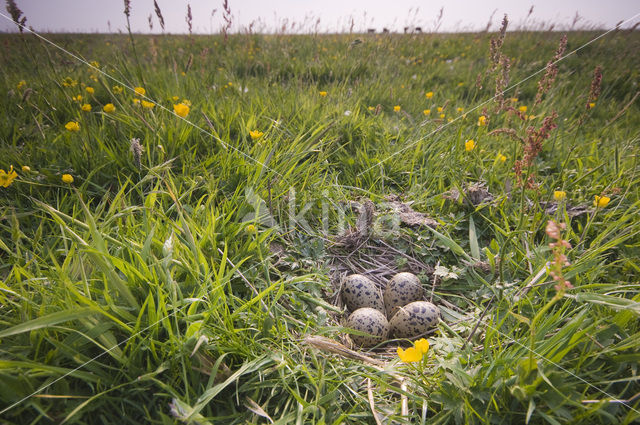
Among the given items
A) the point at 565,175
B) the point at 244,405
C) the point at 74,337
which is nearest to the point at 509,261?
the point at 565,175

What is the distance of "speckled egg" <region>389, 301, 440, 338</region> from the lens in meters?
1.53

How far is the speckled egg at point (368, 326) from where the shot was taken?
59.0 inches

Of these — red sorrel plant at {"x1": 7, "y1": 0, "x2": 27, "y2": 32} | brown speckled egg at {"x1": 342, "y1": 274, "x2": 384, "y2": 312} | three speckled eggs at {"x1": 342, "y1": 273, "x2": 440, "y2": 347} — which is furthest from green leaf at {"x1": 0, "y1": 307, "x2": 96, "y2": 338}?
red sorrel plant at {"x1": 7, "y1": 0, "x2": 27, "y2": 32}

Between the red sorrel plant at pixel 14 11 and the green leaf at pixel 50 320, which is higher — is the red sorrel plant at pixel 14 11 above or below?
above

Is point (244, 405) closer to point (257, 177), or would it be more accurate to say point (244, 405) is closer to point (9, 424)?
point (9, 424)

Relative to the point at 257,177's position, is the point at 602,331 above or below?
below

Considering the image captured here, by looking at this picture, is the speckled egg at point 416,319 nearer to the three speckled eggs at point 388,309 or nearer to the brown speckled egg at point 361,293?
the three speckled eggs at point 388,309

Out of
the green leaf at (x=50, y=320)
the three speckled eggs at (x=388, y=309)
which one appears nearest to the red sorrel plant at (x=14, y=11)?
the green leaf at (x=50, y=320)

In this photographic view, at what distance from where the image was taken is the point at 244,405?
3.51ft

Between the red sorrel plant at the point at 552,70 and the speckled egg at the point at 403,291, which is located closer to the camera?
the red sorrel plant at the point at 552,70

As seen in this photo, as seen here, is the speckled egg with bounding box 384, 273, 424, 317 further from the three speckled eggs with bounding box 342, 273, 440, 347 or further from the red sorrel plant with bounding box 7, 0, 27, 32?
the red sorrel plant with bounding box 7, 0, 27, 32

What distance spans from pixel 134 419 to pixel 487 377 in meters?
1.23

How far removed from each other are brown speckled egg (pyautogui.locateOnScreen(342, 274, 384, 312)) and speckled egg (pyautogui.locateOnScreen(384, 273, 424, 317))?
7 cm

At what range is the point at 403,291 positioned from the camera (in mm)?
1714
